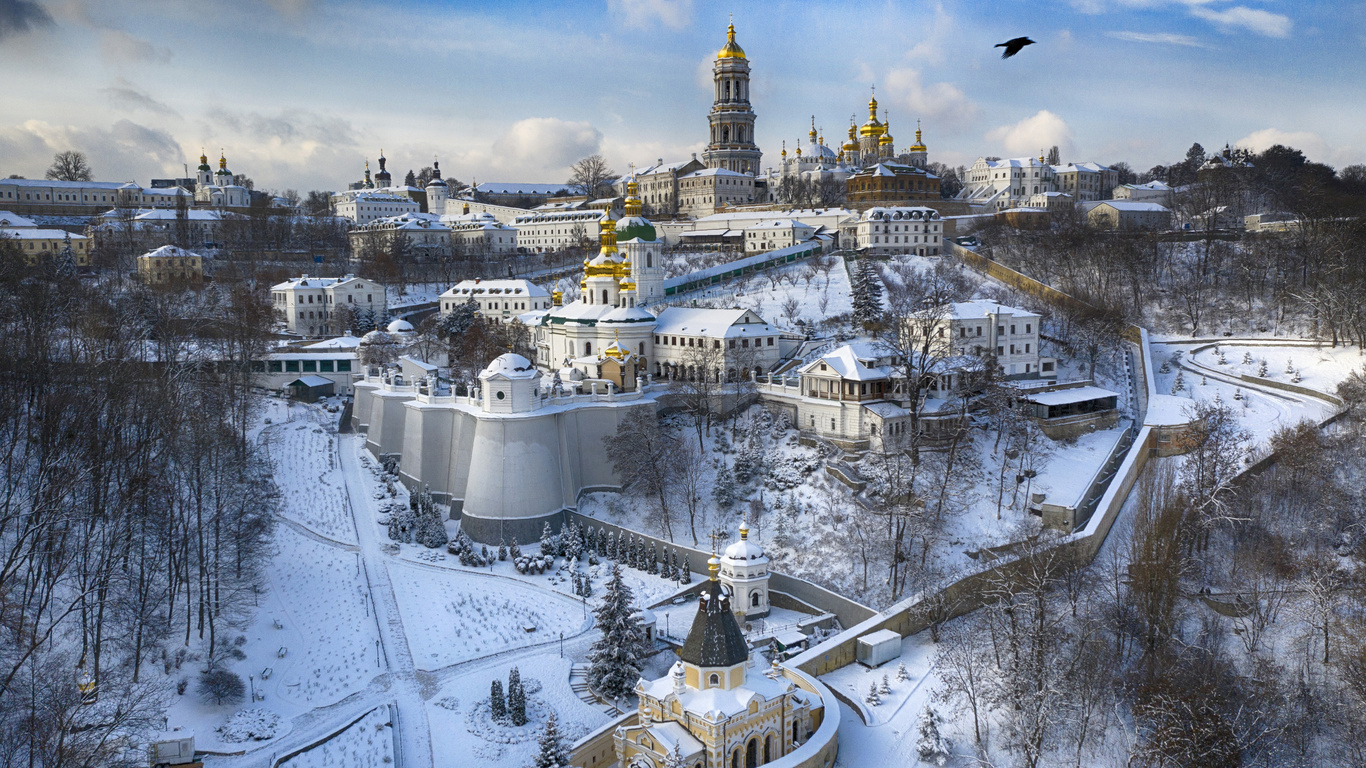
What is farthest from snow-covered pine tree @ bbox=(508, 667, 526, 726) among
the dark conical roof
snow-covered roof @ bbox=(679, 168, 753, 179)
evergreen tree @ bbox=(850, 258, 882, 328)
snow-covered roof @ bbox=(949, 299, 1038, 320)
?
snow-covered roof @ bbox=(679, 168, 753, 179)

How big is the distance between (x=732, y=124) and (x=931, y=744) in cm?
7249

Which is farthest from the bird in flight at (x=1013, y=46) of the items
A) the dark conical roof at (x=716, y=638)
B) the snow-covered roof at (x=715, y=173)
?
the snow-covered roof at (x=715, y=173)

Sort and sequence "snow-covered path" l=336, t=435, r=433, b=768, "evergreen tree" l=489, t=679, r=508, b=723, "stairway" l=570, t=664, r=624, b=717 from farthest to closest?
"stairway" l=570, t=664, r=624, b=717, "evergreen tree" l=489, t=679, r=508, b=723, "snow-covered path" l=336, t=435, r=433, b=768

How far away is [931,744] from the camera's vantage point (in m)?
17.6

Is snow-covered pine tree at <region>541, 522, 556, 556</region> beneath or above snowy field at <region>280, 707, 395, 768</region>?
above

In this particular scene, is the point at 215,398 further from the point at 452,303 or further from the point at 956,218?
the point at 956,218

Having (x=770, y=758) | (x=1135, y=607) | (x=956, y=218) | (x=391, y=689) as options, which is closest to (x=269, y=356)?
(x=391, y=689)

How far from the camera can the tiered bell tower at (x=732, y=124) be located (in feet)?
270

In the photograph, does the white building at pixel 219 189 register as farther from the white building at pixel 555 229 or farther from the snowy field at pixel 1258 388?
the snowy field at pixel 1258 388

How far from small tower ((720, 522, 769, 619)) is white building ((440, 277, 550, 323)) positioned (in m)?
30.8

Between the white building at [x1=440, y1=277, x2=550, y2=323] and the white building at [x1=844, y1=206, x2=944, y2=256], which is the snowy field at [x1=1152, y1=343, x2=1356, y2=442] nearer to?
the white building at [x1=844, y1=206, x2=944, y2=256]

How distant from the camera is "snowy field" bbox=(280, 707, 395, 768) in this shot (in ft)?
58.7

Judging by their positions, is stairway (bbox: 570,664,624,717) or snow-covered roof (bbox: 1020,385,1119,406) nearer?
stairway (bbox: 570,664,624,717)

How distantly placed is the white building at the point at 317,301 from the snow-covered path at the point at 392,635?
22378mm
